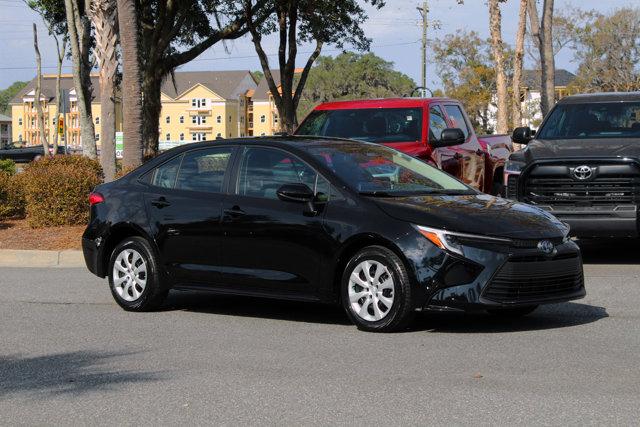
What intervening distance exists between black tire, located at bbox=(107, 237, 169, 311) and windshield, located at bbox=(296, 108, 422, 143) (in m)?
5.15

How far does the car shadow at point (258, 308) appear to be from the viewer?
950 cm

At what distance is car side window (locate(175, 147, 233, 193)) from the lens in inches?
376

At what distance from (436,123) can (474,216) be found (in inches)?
259

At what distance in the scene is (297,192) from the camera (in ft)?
28.7

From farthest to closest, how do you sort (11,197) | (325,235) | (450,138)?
(11,197) < (450,138) < (325,235)

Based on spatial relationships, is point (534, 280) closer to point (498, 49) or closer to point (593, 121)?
point (593, 121)

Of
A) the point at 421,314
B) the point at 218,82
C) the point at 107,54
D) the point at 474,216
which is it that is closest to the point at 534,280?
the point at 474,216

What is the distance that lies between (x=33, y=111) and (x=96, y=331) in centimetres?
14090

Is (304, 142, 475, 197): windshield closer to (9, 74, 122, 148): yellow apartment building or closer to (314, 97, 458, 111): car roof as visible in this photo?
(314, 97, 458, 111): car roof

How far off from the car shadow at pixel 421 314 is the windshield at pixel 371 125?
4.31 meters

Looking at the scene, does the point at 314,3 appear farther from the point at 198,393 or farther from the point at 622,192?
the point at 198,393

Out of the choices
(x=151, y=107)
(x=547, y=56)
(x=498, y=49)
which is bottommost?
→ (x=151, y=107)

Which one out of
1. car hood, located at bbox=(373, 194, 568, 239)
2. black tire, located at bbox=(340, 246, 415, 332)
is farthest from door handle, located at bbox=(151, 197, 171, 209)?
car hood, located at bbox=(373, 194, 568, 239)

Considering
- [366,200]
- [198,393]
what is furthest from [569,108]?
[198,393]
